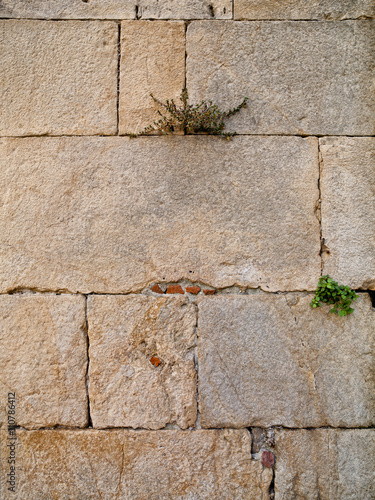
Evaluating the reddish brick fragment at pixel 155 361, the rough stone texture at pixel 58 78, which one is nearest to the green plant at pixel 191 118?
the rough stone texture at pixel 58 78

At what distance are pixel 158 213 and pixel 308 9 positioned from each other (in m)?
1.83

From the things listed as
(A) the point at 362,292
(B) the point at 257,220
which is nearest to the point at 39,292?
(B) the point at 257,220

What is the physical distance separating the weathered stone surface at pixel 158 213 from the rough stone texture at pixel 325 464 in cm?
100

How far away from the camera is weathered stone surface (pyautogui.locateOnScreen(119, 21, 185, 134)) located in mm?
2328

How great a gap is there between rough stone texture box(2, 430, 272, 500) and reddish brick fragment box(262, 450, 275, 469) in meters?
0.04

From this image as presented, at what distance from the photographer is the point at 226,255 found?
227 cm

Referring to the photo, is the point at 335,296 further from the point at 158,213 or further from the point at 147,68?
the point at 147,68

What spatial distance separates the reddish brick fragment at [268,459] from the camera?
7.07 feet

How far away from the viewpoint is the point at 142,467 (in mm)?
2156

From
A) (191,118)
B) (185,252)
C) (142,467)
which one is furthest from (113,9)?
(142,467)

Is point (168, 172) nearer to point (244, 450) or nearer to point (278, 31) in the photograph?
point (278, 31)

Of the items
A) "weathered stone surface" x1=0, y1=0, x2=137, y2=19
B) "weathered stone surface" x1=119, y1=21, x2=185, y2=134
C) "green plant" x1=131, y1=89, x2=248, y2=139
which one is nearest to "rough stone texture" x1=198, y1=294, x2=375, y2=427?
"green plant" x1=131, y1=89, x2=248, y2=139

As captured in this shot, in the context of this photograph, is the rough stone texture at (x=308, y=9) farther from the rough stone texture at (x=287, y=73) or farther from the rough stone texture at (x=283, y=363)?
the rough stone texture at (x=283, y=363)

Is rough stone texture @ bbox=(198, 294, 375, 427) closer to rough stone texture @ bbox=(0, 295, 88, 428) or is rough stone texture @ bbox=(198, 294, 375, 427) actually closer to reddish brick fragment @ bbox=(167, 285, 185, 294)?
reddish brick fragment @ bbox=(167, 285, 185, 294)
